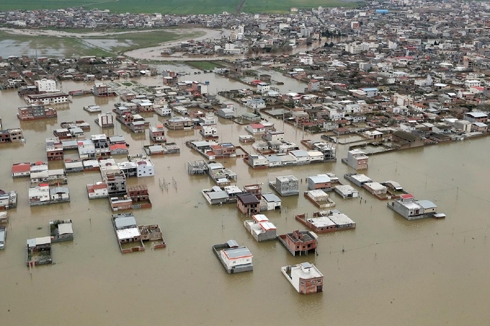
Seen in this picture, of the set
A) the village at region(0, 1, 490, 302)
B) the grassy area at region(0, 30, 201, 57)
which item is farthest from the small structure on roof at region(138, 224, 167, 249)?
the grassy area at region(0, 30, 201, 57)

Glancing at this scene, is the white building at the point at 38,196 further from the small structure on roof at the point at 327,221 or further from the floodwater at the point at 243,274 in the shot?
the small structure on roof at the point at 327,221

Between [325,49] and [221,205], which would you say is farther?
[325,49]

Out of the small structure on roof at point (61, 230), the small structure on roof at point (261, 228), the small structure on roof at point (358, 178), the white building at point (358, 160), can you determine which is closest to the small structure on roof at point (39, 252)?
the small structure on roof at point (61, 230)

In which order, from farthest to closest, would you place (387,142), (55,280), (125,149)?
1. (387,142)
2. (125,149)
3. (55,280)

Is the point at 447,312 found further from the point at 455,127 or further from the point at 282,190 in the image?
the point at 455,127

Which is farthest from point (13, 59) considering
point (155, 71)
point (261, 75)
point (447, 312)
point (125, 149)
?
point (447, 312)
